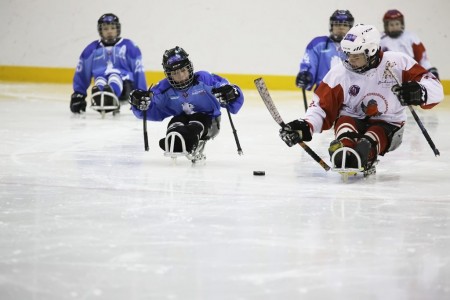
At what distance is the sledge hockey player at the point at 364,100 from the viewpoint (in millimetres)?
5199

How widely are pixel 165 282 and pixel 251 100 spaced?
28.4 ft

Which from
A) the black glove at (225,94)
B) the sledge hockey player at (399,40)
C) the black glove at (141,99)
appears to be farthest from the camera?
the sledge hockey player at (399,40)

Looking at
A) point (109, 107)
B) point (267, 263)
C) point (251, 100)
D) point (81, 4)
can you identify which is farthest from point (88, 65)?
point (267, 263)

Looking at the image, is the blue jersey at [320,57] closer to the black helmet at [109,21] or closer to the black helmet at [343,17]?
the black helmet at [343,17]

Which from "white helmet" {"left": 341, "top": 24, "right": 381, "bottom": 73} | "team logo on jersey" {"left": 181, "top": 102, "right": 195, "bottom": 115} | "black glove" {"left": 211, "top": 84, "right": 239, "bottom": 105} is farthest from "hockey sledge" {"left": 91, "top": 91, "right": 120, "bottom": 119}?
"white helmet" {"left": 341, "top": 24, "right": 381, "bottom": 73}

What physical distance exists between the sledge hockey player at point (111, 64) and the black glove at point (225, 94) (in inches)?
148

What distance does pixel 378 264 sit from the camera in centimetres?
341

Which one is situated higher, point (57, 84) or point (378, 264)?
point (378, 264)

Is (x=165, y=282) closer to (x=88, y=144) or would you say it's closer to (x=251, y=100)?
(x=88, y=144)

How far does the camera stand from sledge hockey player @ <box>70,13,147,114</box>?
9547 mm

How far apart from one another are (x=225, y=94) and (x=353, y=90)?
78 centimetres

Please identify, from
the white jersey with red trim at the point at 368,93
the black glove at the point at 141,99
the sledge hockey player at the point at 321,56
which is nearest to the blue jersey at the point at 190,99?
the black glove at the point at 141,99

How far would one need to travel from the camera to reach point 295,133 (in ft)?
17.2

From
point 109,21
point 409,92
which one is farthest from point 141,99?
point 109,21
